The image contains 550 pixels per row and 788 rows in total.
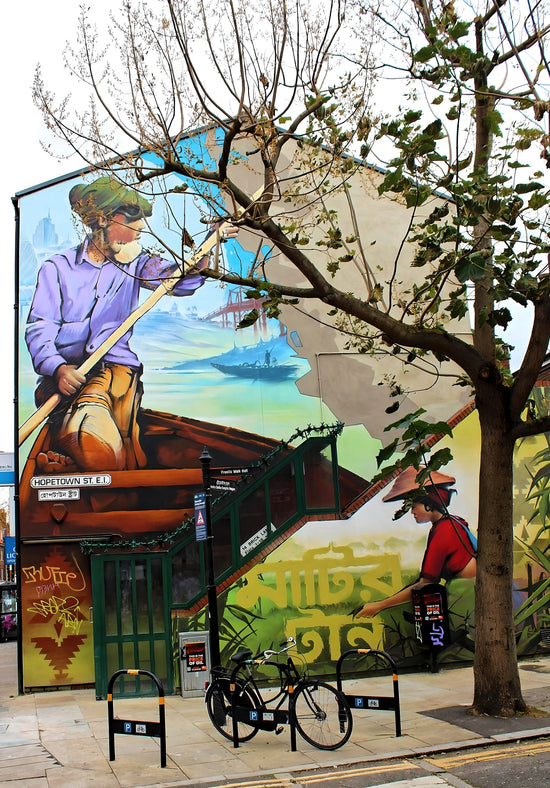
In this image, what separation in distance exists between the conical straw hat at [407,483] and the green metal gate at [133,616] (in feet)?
14.1

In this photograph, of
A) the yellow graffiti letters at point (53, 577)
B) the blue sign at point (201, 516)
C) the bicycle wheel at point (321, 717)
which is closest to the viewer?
the bicycle wheel at point (321, 717)

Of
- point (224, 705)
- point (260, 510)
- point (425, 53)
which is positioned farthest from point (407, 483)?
point (425, 53)

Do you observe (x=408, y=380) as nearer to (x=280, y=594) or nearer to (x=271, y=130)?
(x=280, y=594)

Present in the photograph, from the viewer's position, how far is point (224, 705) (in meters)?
9.27

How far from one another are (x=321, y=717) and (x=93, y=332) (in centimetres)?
805

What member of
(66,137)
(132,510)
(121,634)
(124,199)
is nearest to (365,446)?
(132,510)

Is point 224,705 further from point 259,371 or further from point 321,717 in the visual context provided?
point 259,371

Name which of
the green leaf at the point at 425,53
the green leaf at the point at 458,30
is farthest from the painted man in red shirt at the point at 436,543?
the green leaf at the point at 458,30

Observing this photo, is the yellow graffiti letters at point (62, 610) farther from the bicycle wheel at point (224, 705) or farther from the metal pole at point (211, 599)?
the bicycle wheel at point (224, 705)

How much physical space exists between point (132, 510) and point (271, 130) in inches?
275

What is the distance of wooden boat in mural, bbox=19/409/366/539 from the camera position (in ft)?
43.5

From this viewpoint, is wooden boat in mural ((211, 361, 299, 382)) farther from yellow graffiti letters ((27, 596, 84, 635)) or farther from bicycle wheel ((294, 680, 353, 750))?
bicycle wheel ((294, 680, 353, 750))

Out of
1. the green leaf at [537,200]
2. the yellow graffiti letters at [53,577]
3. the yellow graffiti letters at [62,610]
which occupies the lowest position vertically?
the yellow graffiti letters at [62,610]

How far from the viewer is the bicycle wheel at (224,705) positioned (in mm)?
8812
